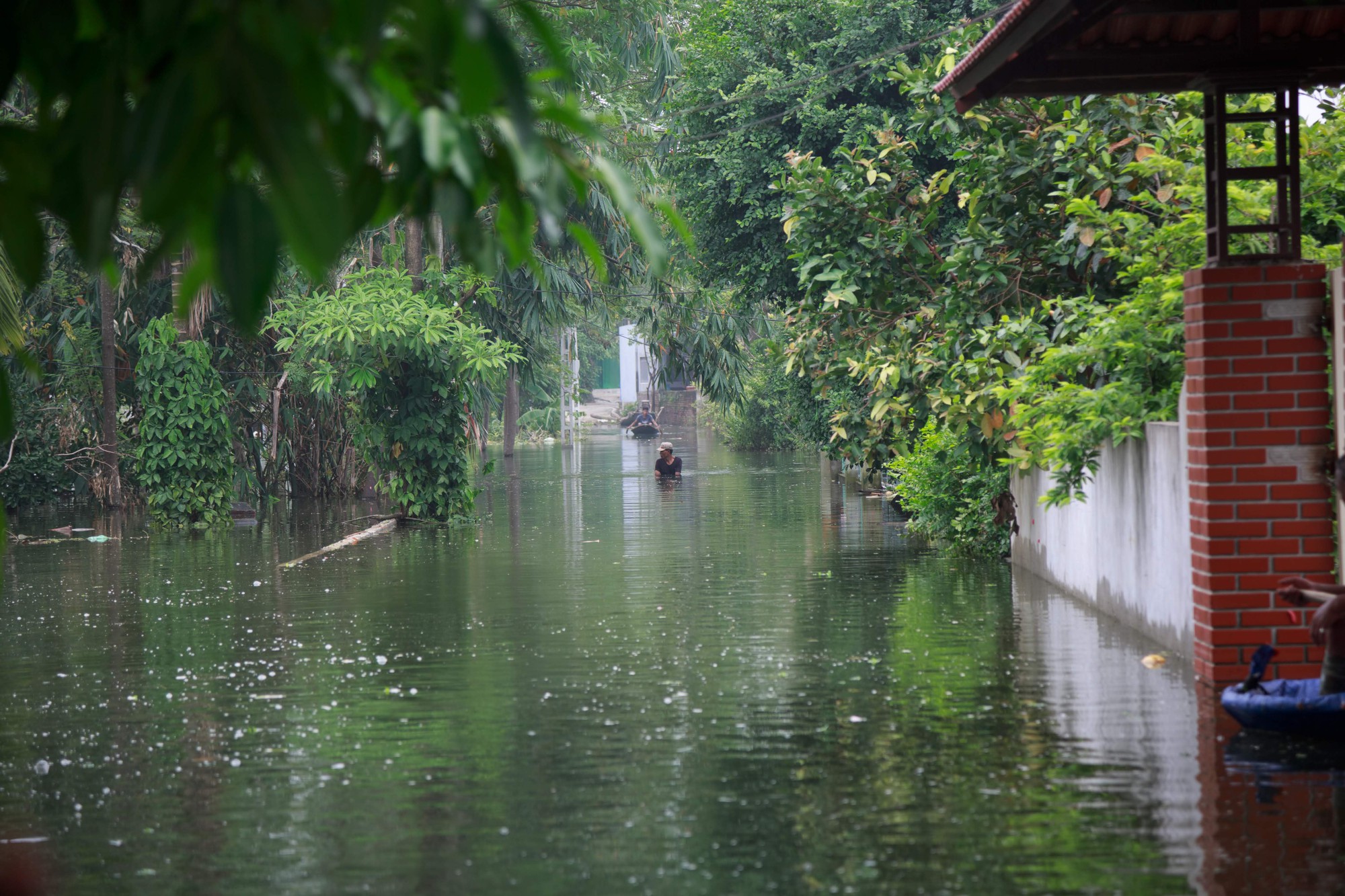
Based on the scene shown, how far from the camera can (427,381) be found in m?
24.9

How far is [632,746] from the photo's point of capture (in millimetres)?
8211

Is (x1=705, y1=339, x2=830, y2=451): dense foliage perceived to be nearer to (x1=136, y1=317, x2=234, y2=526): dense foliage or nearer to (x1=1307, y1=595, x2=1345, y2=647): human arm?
(x1=136, y1=317, x2=234, y2=526): dense foliage

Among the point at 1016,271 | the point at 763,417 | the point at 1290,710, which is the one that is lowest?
the point at 1290,710

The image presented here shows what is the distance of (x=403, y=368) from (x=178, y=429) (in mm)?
3767

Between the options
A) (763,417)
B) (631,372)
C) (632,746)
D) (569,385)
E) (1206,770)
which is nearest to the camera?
(1206,770)

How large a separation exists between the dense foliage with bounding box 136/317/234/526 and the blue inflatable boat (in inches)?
798

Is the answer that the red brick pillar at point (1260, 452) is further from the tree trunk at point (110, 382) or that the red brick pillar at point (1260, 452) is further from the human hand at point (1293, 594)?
the tree trunk at point (110, 382)

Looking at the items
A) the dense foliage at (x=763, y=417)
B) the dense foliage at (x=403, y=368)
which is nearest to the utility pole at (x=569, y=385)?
the dense foliage at (x=763, y=417)

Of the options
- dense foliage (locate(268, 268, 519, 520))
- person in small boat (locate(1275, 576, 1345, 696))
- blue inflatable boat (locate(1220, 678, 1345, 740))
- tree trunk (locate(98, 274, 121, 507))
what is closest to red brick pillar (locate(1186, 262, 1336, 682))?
blue inflatable boat (locate(1220, 678, 1345, 740))

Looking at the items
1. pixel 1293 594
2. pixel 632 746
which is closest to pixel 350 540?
pixel 632 746

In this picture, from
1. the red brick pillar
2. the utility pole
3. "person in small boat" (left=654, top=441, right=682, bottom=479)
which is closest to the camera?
the red brick pillar

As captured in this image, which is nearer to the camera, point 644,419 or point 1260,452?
point 1260,452

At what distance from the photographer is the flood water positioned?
6.06 m

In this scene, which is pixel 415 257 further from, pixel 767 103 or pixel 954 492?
pixel 954 492
